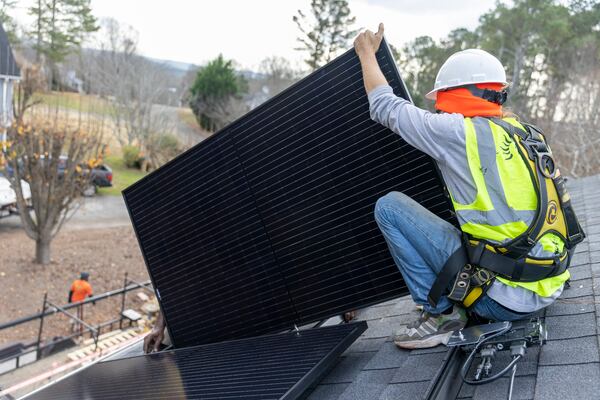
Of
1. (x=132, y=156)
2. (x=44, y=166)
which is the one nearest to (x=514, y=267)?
(x=44, y=166)

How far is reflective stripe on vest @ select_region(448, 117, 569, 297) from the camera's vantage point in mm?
3068

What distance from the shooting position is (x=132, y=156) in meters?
39.3

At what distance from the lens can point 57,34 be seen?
49406 mm

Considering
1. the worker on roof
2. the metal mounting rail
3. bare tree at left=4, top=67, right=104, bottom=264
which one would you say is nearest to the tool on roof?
the metal mounting rail

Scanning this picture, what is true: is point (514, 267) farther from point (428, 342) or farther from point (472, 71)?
point (472, 71)

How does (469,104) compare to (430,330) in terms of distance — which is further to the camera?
(430,330)

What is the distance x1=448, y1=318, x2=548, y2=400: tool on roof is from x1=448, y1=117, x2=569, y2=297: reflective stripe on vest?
40cm

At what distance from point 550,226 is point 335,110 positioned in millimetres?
1549

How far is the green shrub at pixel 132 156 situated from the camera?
39.3m

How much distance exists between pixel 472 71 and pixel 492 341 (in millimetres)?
1445

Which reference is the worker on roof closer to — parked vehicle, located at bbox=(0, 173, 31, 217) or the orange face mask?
the orange face mask

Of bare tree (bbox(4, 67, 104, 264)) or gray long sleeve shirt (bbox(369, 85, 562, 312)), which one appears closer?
gray long sleeve shirt (bbox(369, 85, 562, 312))

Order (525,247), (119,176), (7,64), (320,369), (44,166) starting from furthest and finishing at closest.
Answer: (119,176), (7,64), (44,166), (320,369), (525,247)

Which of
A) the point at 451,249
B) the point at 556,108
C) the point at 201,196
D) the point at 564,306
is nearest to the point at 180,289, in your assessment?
the point at 201,196
